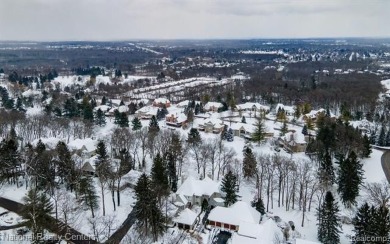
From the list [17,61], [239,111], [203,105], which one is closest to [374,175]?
[239,111]

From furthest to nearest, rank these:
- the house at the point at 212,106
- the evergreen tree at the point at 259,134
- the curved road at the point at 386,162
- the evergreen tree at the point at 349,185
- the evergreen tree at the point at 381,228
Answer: the house at the point at 212,106 < the evergreen tree at the point at 259,134 < the curved road at the point at 386,162 < the evergreen tree at the point at 349,185 < the evergreen tree at the point at 381,228

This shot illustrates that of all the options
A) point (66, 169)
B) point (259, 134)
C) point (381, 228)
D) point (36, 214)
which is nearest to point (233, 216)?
point (381, 228)

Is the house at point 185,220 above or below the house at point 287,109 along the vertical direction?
below

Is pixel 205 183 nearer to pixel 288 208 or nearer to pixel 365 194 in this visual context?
pixel 288 208

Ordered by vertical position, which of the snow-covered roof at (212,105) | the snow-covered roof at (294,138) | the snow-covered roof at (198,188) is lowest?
the snow-covered roof at (198,188)

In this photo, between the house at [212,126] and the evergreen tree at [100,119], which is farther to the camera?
the evergreen tree at [100,119]

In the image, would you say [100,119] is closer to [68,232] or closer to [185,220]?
[68,232]

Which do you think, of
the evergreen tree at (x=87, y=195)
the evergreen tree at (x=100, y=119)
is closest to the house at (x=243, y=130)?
the evergreen tree at (x=100, y=119)

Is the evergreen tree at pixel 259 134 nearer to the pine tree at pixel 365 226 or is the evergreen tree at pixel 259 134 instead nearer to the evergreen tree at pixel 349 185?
the evergreen tree at pixel 349 185
